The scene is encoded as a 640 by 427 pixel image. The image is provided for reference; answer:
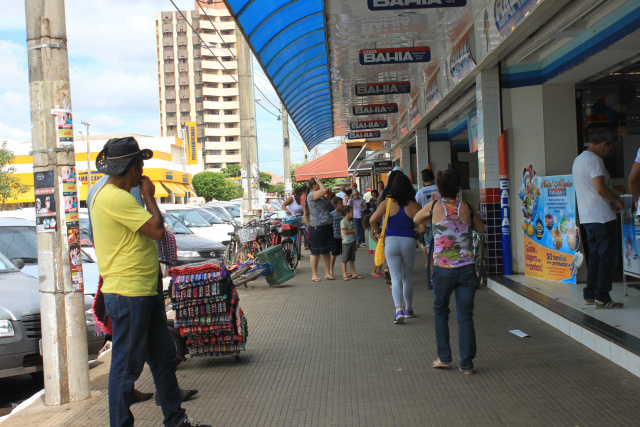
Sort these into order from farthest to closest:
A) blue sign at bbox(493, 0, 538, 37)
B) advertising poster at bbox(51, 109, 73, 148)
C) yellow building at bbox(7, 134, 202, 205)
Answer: yellow building at bbox(7, 134, 202, 205)
blue sign at bbox(493, 0, 538, 37)
advertising poster at bbox(51, 109, 73, 148)

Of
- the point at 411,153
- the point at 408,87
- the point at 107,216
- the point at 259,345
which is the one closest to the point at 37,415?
the point at 107,216

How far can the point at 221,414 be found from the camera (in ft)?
14.9

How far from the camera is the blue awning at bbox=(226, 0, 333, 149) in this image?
9.23 meters

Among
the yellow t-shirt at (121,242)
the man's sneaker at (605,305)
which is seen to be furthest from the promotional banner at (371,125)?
the yellow t-shirt at (121,242)

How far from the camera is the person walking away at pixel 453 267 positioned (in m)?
5.12

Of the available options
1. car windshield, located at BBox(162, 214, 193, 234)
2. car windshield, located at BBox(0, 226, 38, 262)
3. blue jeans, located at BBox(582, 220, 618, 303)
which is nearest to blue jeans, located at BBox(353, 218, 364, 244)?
car windshield, located at BBox(162, 214, 193, 234)

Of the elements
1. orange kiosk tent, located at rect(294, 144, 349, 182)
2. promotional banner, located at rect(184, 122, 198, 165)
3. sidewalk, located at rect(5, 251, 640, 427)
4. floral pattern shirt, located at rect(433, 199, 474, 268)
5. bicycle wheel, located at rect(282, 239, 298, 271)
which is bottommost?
sidewalk, located at rect(5, 251, 640, 427)

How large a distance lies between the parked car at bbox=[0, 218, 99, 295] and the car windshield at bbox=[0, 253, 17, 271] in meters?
0.19

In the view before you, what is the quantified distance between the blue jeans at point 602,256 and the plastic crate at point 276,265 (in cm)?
574

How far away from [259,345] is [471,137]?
252 inches

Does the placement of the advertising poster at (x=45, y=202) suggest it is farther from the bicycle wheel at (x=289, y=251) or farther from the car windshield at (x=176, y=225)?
the car windshield at (x=176, y=225)

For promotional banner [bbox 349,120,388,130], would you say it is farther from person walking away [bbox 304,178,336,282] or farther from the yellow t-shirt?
the yellow t-shirt

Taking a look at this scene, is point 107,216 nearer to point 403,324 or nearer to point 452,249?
point 452,249

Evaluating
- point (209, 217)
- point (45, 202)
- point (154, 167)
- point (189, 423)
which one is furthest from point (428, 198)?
point (154, 167)
